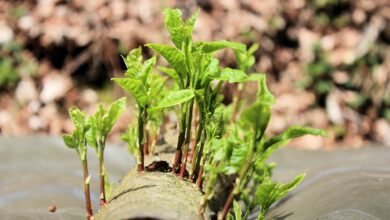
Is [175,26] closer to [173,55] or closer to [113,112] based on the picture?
[173,55]

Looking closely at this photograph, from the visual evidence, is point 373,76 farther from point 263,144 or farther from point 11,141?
A: point 263,144

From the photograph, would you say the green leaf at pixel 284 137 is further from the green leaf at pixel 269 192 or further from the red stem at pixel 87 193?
the red stem at pixel 87 193

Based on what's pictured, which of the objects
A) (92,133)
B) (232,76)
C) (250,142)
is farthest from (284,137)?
(92,133)

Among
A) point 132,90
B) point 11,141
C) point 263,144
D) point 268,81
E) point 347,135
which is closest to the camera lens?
point 263,144

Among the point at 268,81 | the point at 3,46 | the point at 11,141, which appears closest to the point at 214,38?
the point at 268,81

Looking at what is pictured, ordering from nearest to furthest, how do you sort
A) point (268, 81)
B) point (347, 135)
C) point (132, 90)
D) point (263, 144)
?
point (263, 144) → point (132, 90) → point (347, 135) → point (268, 81)
